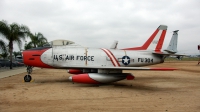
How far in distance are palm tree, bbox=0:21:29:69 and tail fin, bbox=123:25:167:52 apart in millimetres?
19488

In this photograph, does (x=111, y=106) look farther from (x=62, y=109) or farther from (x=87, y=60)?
(x=87, y=60)

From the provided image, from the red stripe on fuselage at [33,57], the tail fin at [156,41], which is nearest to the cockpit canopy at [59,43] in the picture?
the red stripe on fuselage at [33,57]

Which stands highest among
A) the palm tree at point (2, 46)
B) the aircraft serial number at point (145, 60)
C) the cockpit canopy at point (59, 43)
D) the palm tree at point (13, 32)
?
the palm tree at point (13, 32)

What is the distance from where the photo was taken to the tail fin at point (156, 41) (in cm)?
1259

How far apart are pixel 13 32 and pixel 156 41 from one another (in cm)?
2098

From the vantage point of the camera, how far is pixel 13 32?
25.2m

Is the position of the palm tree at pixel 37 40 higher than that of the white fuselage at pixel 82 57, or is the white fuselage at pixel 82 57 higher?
the palm tree at pixel 37 40

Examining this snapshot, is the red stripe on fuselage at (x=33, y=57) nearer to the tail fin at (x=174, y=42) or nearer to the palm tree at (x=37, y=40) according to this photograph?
the tail fin at (x=174, y=42)

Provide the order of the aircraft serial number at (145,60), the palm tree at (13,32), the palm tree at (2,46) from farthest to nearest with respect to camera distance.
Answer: the palm tree at (13,32) < the palm tree at (2,46) < the aircraft serial number at (145,60)

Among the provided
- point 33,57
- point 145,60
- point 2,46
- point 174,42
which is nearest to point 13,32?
point 2,46

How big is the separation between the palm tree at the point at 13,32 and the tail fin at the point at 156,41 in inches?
767

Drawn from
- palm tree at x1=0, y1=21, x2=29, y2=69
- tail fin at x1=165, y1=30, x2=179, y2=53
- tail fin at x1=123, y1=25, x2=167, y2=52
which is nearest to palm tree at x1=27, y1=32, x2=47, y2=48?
palm tree at x1=0, y1=21, x2=29, y2=69

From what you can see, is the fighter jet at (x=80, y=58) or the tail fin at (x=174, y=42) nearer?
the fighter jet at (x=80, y=58)

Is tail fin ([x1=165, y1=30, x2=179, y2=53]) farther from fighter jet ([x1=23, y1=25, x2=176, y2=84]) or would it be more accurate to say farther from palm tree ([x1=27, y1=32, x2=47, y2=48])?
palm tree ([x1=27, y1=32, x2=47, y2=48])
